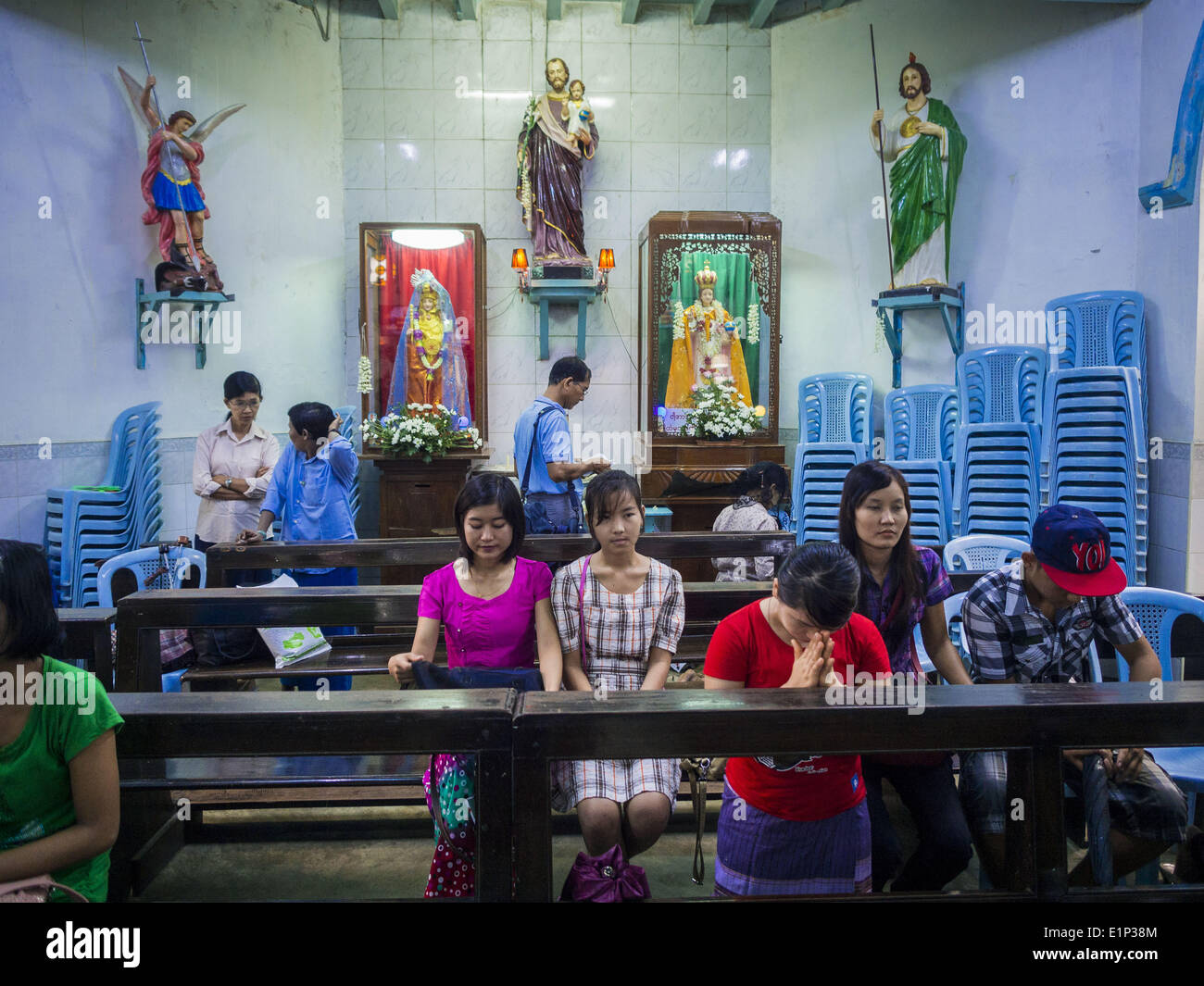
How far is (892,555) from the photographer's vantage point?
8.75 ft

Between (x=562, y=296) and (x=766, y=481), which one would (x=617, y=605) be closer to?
(x=766, y=481)

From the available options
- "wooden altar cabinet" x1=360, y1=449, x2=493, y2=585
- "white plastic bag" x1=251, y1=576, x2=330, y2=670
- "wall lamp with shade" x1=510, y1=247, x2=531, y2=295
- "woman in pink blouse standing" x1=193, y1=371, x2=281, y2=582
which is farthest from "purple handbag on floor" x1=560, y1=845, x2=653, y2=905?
"wall lamp with shade" x1=510, y1=247, x2=531, y2=295

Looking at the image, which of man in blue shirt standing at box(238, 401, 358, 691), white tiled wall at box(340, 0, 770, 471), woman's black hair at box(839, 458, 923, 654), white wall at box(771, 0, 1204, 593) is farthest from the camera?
white tiled wall at box(340, 0, 770, 471)

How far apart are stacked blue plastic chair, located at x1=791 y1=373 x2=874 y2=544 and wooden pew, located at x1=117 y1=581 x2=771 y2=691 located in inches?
125

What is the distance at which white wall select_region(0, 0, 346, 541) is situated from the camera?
231 inches

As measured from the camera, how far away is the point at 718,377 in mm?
7793

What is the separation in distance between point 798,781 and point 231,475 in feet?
13.5

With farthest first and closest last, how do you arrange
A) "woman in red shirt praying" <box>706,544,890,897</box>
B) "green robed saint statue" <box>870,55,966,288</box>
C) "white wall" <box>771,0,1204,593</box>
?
"green robed saint statue" <box>870,55,966,288</box>
"white wall" <box>771,0,1204,593</box>
"woman in red shirt praying" <box>706,544,890,897</box>

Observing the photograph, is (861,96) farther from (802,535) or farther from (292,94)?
(292,94)

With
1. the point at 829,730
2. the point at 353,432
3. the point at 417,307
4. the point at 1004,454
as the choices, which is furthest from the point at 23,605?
the point at 353,432

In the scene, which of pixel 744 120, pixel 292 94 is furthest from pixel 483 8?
pixel 744 120

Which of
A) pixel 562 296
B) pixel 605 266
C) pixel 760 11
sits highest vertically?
pixel 760 11

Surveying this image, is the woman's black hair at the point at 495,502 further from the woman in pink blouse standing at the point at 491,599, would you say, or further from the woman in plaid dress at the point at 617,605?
the woman in plaid dress at the point at 617,605

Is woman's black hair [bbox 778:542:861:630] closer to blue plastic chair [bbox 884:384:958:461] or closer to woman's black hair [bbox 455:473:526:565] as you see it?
woman's black hair [bbox 455:473:526:565]
